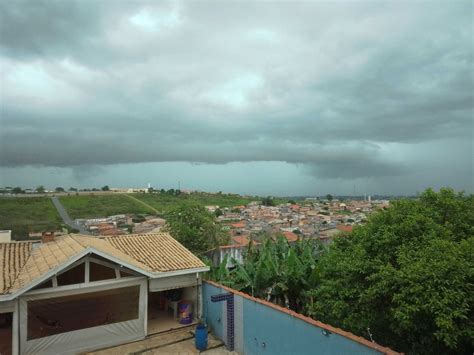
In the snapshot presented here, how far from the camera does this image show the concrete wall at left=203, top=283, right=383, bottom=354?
7959 mm

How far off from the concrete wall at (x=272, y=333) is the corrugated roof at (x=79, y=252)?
7.00 ft

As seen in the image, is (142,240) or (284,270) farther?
(142,240)

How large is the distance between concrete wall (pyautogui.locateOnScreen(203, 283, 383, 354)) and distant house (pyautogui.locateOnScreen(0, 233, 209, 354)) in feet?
6.66

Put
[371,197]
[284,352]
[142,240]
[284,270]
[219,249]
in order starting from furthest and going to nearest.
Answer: [371,197], [219,249], [142,240], [284,270], [284,352]

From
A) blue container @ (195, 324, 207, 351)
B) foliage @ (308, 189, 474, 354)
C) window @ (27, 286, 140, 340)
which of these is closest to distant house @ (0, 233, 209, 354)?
window @ (27, 286, 140, 340)

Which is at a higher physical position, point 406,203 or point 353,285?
point 406,203

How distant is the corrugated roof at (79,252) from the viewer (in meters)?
11.3

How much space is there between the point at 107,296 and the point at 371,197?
14883 centimetres

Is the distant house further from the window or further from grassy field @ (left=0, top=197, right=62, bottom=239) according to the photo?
grassy field @ (left=0, top=197, right=62, bottom=239)

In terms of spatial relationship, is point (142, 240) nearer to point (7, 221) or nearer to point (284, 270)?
point (284, 270)

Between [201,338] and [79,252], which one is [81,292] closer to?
[79,252]

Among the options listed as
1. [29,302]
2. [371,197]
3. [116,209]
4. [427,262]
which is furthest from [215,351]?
[371,197]

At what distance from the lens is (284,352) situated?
9383mm

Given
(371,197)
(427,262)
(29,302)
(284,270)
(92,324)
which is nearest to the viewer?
(427,262)
